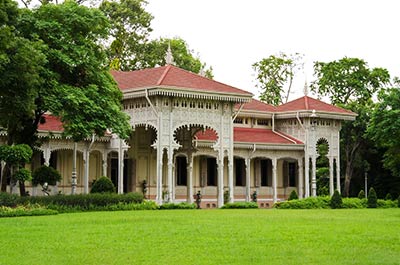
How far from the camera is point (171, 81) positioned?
36.7 meters

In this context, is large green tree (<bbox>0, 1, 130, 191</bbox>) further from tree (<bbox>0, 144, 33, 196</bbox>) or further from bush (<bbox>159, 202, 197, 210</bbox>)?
bush (<bbox>159, 202, 197, 210</bbox>)

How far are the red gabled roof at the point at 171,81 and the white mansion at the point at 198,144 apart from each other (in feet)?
0.19

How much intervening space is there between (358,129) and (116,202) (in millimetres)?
→ 24585

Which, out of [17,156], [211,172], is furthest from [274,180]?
[17,156]

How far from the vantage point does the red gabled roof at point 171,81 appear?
36.5 m

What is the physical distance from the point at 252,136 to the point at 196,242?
1115 inches

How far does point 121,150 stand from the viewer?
3819 centimetres

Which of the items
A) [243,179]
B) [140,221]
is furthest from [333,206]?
[140,221]

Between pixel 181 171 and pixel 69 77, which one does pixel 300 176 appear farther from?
pixel 69 77

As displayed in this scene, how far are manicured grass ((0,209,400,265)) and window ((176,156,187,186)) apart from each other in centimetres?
2020

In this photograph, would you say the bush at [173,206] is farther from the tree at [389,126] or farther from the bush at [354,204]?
the tree at [389,126]

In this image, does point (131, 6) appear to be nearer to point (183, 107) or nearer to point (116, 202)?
point (183, 107)

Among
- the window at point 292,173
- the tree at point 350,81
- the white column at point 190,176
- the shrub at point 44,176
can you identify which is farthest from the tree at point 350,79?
the shrub at point 44,176

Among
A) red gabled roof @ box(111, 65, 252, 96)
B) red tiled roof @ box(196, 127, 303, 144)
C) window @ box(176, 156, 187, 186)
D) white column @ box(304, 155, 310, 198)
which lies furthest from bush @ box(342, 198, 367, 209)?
window @ box(176, 156, 187, 186)
